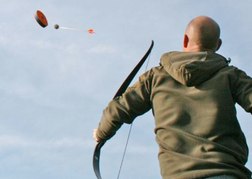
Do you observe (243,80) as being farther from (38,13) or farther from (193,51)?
(38,13)

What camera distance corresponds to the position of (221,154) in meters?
3.95

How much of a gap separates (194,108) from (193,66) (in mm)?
290

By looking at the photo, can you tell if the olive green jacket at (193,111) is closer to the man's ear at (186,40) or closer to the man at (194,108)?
the man at (194,108)

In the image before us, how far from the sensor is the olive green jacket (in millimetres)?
3971

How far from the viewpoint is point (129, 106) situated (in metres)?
4.45

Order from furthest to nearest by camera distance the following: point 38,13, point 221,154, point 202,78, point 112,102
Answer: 1. point 38,13
2. point 112,102
3. point 202,78
4. point 221,154

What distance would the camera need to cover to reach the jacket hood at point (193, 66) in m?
4.20

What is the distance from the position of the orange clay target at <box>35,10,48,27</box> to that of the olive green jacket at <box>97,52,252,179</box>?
193 inches

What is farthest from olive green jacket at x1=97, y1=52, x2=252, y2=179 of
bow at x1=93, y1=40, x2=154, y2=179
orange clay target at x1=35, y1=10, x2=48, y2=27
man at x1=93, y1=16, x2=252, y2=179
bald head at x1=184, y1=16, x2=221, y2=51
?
orange clay target at x1=35, y1=10, x2=48, y2=27

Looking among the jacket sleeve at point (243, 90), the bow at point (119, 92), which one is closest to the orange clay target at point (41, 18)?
the bow at point (119, 92)

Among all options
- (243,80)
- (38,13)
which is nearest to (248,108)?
(243,80)

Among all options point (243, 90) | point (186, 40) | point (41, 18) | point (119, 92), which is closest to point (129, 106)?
point (119, 92)

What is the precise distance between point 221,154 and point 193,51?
874mm

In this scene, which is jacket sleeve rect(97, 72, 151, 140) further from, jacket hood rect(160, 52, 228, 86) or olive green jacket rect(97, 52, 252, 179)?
jacket hood rect(160, 52, 228, 86)
